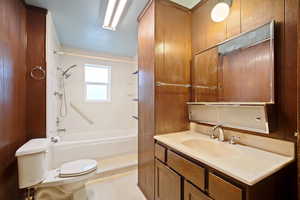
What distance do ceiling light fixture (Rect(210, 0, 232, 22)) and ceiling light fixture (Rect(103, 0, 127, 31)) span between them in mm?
1039

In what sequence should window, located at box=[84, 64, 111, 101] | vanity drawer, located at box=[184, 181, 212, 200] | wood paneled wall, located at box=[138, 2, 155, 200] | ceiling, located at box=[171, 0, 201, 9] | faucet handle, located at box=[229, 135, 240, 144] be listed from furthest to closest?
window, located at box=[84, 64, 111, 101], ceiling, located at box=[171, 0, 201, 9], wood paneled wall, located at box=[138, 2, 155, 200], faucet handle, located at box=[229, 135, 240, 144], vanity drawer, located at box=[184, 181, 212, 200]

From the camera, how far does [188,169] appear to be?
101cm

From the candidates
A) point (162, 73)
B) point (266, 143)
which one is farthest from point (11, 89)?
point (266, 143)

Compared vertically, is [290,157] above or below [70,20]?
below

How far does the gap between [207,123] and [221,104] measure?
31 cm

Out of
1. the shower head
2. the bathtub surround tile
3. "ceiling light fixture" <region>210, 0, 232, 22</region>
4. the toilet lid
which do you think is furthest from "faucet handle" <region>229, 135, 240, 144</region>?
the shower head

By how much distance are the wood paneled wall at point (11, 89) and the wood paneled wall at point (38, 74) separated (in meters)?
0.07

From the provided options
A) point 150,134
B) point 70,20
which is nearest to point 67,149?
point 150,134

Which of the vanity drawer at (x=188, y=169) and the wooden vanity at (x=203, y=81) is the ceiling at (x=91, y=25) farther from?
the vanity drawer at (x=188, y=169)

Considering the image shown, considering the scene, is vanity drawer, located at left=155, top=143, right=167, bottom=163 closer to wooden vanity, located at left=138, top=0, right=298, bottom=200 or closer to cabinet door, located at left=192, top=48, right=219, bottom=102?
wooden vanity, located at left=138, top=0, right=298, bottom=200

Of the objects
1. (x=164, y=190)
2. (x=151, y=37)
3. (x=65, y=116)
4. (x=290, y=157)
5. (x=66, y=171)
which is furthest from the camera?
(x=65, y=116)

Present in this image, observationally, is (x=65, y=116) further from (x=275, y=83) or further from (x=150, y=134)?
(x=275, y=83)

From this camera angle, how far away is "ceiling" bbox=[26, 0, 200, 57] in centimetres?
178

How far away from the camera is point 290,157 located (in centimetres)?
92
